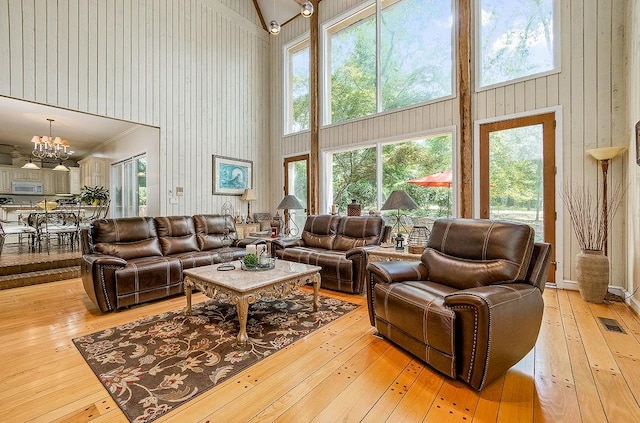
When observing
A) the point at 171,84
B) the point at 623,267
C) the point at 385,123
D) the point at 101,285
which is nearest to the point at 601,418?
the point at 623,267

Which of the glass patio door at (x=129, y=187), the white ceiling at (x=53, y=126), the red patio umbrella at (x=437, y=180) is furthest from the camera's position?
the glass patio door at (x=129, y=187)

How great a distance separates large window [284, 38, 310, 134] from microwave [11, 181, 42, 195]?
8.24 metres

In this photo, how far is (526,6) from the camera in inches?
157

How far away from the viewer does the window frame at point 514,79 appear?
145 inches

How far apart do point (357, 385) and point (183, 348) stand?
138 cm

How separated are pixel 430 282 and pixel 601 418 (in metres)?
1.18

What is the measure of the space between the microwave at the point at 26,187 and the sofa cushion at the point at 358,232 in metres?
10.0

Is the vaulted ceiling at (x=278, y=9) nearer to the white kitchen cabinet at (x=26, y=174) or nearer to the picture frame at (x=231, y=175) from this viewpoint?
the picture frame at (x=231, y=175)

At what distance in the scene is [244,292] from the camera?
230 centimetres

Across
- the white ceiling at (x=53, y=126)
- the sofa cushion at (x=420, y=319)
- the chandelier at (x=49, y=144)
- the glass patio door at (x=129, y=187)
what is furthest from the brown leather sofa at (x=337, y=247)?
the chandelier at (x=49, y=144)

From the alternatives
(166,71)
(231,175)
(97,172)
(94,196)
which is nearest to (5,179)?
(97,172)

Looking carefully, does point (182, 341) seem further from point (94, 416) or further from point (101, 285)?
point (101, 285)

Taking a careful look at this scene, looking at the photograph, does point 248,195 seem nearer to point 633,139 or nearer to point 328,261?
point 328,261

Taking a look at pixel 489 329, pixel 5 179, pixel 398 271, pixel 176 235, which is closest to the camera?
pixel 489 329
